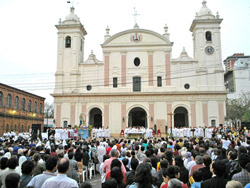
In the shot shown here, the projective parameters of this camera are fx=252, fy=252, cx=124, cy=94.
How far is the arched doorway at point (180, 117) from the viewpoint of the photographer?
122ft

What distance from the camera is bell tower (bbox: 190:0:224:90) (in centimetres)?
3525

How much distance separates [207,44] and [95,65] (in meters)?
16.5

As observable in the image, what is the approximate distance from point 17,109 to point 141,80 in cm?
2027

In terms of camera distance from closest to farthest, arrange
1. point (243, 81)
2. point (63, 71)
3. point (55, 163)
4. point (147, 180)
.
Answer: point (147, 180) → point (55, 163) → point (63, 71) → point (243, 81)

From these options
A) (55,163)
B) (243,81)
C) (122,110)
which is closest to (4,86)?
(122,110)

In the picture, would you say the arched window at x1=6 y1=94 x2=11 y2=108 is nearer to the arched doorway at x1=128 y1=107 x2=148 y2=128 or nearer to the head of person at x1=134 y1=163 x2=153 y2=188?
the arched doorway at x1=128 y1=107 x2=148 y2=128

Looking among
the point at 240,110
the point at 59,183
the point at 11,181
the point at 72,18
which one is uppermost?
the point at 72,18

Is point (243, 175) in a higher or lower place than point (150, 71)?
lower

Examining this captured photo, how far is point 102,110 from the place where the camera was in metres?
35.7

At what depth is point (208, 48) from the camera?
3619 centimetres

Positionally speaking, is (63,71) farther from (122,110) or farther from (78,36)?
(122,110)

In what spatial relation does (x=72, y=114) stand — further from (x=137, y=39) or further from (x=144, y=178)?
(x=144, y=178)

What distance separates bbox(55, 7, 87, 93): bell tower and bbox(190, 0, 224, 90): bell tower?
1734 centimetres

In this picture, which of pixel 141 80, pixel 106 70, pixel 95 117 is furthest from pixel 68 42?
pixel 141 80
